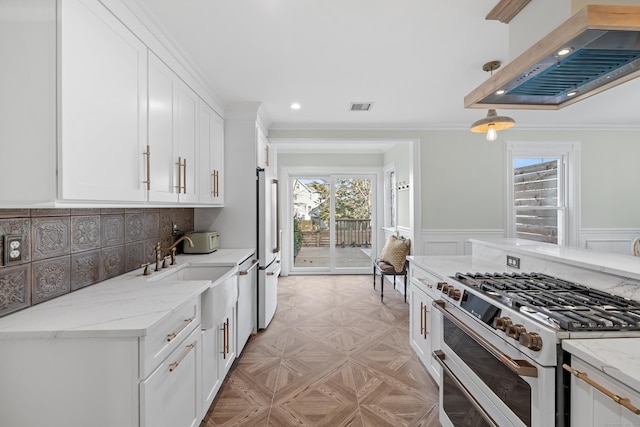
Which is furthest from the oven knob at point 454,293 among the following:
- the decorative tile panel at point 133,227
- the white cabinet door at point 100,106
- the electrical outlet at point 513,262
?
the decorative tile panel at point 133,227

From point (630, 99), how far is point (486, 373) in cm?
374

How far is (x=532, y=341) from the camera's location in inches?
40.3

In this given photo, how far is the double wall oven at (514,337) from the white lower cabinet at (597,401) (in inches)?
1.6

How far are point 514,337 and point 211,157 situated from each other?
2.70 m

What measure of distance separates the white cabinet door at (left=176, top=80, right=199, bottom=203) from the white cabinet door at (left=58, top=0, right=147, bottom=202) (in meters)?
0.49

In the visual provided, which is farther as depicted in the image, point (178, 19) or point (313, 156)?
point (313, 156)

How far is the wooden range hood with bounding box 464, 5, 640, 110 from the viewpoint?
106 centimetres

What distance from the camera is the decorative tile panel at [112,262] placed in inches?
74.4

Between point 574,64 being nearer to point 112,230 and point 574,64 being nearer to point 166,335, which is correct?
point 166,335

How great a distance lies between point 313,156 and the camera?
→ 230 inches

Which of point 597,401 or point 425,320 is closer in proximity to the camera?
point 597,401

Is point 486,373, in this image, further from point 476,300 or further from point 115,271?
point 115,271

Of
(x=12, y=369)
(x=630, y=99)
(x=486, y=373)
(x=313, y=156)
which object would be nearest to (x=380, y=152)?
(x=313, y=156)

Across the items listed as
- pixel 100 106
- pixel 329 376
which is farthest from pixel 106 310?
pixel 329 376
